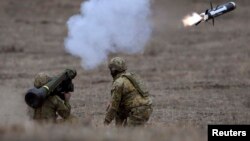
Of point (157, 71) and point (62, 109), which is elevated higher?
point (157, 71)

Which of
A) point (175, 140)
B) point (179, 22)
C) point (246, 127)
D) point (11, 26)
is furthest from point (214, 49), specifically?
point (175, 140)

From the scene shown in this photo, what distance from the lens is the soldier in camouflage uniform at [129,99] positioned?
14148 mm

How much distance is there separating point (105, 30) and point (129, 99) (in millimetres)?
4047

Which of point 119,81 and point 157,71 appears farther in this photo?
point 157,71

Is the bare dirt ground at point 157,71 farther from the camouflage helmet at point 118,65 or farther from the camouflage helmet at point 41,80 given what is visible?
the camouflage helmet at point 118,65

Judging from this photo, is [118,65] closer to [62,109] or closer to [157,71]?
Result: [62,109]

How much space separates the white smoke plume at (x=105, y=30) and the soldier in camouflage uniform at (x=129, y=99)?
11.0 ft

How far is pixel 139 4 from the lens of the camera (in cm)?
1897

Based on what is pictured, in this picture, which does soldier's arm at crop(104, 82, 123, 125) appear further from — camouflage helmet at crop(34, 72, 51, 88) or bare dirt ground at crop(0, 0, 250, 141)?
camouflage helmet at crop(34, 72, 51, 88)

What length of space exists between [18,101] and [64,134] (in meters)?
9.73

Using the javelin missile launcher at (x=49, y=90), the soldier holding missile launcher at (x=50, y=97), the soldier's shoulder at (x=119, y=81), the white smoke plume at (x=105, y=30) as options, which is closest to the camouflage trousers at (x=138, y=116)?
the soldier's shoulder at (x=119, y=81)

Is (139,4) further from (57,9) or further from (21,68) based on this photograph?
(57,9)

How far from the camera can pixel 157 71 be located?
26375 millimetres

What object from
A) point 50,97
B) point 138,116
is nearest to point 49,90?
point 50,97
